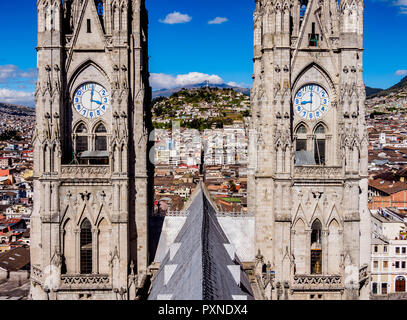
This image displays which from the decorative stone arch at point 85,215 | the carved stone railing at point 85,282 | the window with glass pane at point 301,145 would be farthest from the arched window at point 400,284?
the decorative stone arch at point 85,215

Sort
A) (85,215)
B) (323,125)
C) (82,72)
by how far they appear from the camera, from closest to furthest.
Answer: (85,215) < (82,72) < (323,125)

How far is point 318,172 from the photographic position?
27.9 meters

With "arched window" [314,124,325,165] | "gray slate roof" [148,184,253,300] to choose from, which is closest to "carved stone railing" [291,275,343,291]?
"gray slate roof" [148,184,253,300]

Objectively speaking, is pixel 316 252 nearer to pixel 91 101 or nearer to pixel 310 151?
pixel 310 151

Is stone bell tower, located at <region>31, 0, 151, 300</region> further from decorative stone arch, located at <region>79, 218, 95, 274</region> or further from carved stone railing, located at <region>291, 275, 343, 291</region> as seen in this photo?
carved stone railing, located at <region>291, 275, 343, 291</region>

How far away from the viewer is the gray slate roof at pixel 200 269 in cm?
1714

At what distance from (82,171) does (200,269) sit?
1231 centimetres

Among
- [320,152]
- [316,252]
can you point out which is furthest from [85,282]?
[320,152]

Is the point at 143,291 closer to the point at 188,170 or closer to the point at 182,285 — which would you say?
Result: the point at 182,285

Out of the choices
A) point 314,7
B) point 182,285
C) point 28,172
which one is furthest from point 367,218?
point 28,172

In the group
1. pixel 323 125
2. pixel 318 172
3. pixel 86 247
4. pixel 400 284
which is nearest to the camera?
pixel 318 172

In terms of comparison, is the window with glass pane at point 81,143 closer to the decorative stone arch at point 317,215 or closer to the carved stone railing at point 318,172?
the carved stone railing at point 318,172

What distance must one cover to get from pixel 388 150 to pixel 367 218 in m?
176

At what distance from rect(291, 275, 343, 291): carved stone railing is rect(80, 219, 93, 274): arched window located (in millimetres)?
12644
